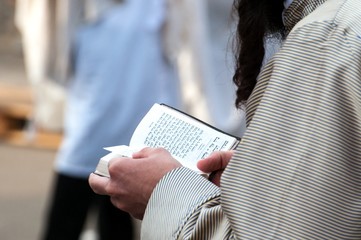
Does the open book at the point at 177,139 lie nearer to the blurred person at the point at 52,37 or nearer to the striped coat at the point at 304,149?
the striped coat at the point at 304,149

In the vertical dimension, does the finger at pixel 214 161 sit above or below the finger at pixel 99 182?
above

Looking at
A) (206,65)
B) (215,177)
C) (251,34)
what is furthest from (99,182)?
(206,65)

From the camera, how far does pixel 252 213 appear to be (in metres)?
1.62

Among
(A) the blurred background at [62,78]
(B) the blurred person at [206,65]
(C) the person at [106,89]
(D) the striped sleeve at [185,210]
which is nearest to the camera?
(D) the striped sleeve at [185,210]

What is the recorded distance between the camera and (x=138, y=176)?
72.2 inches

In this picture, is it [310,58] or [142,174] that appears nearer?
[310,58]

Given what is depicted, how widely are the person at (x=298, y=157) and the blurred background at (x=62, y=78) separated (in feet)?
2.10

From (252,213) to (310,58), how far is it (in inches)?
10.6

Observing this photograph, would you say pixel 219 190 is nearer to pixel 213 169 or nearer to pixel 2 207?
pixel 213 169

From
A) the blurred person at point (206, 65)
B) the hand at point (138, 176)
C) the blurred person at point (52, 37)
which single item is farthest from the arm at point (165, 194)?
the blurred person at point (206, 65)

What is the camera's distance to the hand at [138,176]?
1822 millimetres

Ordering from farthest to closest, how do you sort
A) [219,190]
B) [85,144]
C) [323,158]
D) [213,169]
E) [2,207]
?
1. [2,207]
2. [85,144]
3. [213,169]
4. [219,190]
5. [323,158]

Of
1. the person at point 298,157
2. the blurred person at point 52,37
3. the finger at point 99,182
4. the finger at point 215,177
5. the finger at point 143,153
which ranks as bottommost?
the blurred person at point 52,37

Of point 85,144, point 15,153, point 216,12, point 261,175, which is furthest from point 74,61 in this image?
point 15,153
